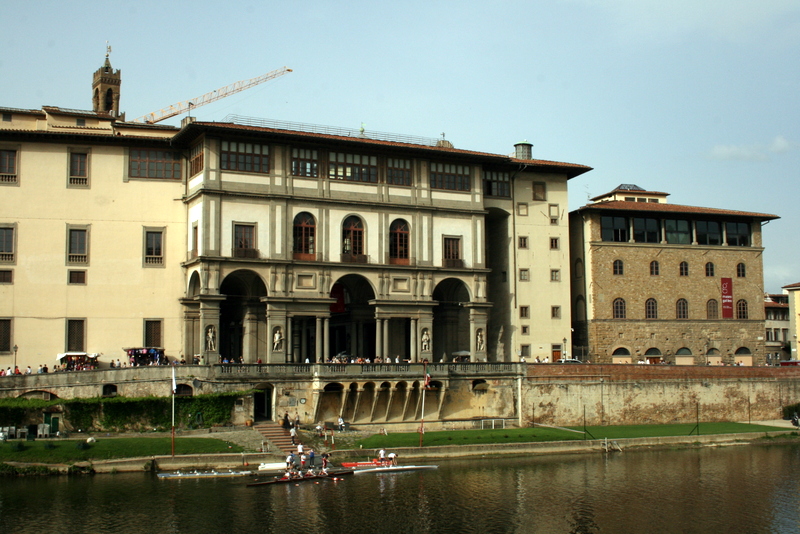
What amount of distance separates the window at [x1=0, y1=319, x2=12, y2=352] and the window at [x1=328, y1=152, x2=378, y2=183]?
2425 cm

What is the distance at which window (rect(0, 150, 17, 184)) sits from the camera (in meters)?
62.8

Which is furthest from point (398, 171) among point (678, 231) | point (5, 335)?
point (5, 335)

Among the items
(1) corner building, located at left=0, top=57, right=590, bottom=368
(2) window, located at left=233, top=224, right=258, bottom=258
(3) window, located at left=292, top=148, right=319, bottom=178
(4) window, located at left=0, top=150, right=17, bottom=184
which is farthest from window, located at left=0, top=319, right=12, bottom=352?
(3) window, located at left=292, top=148, right=319, bottom=178

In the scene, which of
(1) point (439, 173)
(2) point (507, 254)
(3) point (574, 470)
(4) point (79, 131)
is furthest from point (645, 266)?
(4) point (79, 131)

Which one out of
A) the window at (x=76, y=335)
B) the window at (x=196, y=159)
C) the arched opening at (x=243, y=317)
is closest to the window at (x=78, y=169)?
the window at (x=196, y=159)

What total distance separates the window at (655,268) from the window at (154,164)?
132 ft

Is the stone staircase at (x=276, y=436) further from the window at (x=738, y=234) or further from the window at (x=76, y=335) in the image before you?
the window at (x=738, y=234)

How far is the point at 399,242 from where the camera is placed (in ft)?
225

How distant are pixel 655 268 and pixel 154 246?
41.9 m

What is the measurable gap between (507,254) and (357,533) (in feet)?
129

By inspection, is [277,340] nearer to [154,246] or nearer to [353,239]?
[353,239]

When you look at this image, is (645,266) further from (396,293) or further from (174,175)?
(174,175)

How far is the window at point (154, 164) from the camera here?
2584 inches

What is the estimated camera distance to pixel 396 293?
67.7 m
